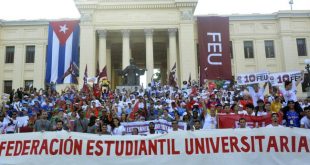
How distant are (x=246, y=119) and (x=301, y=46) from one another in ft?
114

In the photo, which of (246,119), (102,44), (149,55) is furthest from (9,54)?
(246,119)

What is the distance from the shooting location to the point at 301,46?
41.1 metres

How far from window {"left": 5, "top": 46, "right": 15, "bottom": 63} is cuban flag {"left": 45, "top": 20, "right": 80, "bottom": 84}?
7374mm

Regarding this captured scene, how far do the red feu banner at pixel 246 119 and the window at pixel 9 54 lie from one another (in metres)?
36.5

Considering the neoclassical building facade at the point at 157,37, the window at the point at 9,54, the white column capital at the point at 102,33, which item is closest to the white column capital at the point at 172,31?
the neoclassical building facade at the point at 157,37

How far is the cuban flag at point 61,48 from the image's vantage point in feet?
117

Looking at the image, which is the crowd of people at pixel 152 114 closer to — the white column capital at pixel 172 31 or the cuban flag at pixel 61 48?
the cuban flag at pixel 61 48

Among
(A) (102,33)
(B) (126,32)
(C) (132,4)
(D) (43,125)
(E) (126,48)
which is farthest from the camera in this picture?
(C) (132,4)

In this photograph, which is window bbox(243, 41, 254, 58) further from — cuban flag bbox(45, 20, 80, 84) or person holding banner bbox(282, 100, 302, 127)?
person holding banner bbox(282, 100, 302, 127)

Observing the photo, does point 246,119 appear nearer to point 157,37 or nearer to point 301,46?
point 157,37

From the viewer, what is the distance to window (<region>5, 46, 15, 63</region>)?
4138cm

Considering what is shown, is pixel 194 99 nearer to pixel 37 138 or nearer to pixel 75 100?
pixel 75 100

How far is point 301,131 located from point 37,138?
6325 millimetres

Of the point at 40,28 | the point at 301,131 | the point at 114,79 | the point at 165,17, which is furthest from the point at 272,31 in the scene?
the point at 301,131
